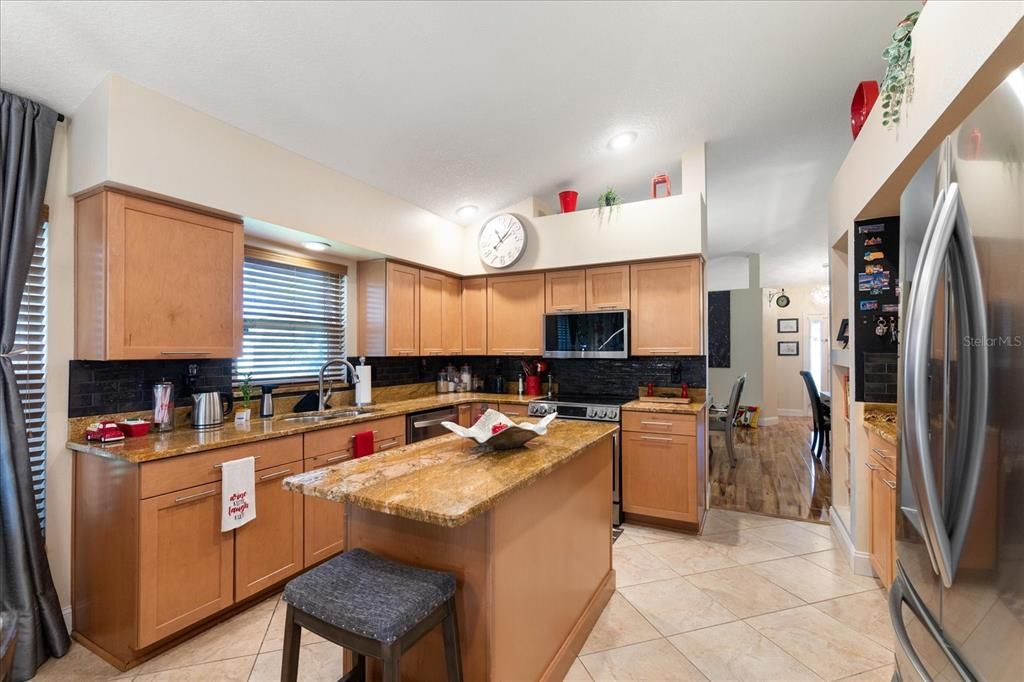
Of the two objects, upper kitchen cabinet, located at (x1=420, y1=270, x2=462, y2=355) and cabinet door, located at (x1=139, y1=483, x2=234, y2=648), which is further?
upper kitchen cabinet, located at (x1=420, y1=270, x2=462, y2=355)

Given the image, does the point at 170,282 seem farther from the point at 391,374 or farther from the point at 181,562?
the point at 391,374

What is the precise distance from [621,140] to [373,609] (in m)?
3.34

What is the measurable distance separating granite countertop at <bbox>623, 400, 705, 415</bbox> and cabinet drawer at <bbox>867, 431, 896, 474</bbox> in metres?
1.02

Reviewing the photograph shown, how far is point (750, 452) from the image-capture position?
5785mm

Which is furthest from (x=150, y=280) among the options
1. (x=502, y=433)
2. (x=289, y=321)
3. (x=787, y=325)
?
(x=787, y=325)

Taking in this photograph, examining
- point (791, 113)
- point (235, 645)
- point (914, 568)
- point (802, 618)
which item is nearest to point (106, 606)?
point (235, 645)

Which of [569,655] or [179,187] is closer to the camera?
[569,655]

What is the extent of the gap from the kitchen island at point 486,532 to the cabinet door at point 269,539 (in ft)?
3.26

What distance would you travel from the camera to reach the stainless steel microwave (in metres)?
3.90

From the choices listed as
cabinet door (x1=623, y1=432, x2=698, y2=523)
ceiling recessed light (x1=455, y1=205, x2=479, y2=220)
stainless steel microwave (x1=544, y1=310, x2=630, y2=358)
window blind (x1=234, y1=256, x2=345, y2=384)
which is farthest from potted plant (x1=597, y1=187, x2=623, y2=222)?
window blind (x1=234, y1=256, x2=345, y2=384)

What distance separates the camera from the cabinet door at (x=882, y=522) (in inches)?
87.7

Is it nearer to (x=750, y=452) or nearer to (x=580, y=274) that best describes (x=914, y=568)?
(x=580, y=274)

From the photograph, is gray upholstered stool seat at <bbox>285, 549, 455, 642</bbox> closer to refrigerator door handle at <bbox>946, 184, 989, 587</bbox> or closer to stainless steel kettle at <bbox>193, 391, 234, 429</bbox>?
refrigerator door handle at <bbox>946, 184, 989, 587</bbox>

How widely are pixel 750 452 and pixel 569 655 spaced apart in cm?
478
